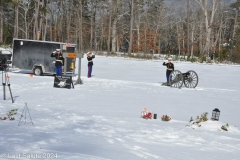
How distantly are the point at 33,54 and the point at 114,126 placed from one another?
1169cm

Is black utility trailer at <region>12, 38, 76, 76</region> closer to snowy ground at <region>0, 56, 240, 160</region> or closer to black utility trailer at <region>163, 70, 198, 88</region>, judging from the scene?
snowy ground at <region>0, 56, 240, 160</region>

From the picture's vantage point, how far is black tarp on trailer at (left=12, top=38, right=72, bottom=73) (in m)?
17.8

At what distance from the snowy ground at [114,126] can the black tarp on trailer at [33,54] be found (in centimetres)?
321

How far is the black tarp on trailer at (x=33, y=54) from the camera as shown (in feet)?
58.3

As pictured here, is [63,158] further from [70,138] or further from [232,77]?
[232,77]

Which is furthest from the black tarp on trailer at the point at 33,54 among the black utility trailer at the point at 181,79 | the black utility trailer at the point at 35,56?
the black utility trailer at the point at 181,79

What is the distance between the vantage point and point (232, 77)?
2194 cm

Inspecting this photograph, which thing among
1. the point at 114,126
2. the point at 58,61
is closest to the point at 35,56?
the point at 58,61

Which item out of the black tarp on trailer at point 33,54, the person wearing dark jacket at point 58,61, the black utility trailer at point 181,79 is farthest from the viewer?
the black tarp on trailer at point 33,54

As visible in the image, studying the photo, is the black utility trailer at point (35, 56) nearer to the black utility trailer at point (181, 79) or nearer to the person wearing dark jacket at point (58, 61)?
the person wearing dark jacket at point (58, 61)

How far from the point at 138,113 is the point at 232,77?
14.3 meters

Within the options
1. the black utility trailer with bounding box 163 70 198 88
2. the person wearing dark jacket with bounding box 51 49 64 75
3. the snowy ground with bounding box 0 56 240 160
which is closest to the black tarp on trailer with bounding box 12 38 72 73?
the person wearing dark jacket with bounding box 51 49 64 75

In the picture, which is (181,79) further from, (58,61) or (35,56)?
(35,56)

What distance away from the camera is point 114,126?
7.62 metres
